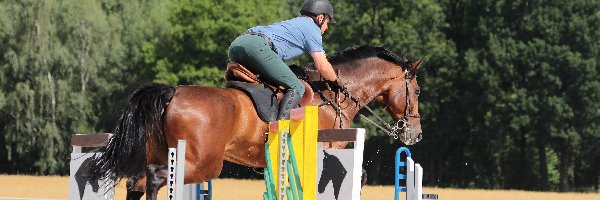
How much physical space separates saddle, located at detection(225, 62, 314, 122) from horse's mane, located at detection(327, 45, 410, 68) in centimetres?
160

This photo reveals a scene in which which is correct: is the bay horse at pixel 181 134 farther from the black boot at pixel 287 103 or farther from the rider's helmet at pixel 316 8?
the rider's helmet at pixel 316 8

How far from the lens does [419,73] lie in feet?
185

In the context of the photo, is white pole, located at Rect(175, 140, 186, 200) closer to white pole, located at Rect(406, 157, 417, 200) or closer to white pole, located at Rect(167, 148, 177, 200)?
white pole, located at Rect(167, 148, 177, 200)

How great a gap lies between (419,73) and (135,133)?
157 ft

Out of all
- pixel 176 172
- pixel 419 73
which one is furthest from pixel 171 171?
pixel 419 73

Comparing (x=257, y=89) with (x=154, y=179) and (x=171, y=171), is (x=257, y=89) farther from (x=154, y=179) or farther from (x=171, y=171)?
(x=171, y=171)

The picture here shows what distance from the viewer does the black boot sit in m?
9.88

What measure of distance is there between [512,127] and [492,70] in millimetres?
3456

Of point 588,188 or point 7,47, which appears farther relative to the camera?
point 588,188

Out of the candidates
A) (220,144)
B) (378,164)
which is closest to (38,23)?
(378,164)

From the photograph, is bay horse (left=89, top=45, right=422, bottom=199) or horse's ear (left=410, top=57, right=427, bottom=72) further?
horse's ear (left=410, top=57, right=427, bottom=72)

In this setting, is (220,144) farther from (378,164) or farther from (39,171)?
(378,164)

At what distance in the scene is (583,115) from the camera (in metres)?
57.2

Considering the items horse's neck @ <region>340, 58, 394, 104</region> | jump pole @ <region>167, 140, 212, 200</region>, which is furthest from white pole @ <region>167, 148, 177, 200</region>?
horse's neck @ <region>340, 58, 394, 104</region>
